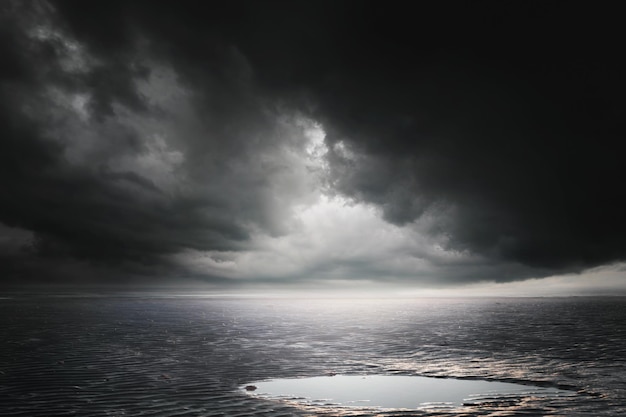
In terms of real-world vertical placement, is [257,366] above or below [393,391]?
above

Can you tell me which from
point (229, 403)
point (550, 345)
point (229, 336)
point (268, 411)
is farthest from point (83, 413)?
point (550, 345)

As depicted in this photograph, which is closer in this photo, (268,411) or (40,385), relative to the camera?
(268,411)

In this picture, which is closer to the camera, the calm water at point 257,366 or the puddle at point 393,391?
the calm water at point 257,366

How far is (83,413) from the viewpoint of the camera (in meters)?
19.9

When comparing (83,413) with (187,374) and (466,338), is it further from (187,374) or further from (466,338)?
(466,338)

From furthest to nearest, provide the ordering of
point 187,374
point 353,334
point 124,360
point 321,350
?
point 353,334
point 321,350
point 124,360
point 187,374

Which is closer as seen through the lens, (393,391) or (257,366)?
(393,391)

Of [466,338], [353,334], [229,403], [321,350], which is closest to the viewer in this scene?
[229,403]

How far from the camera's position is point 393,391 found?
2492 centimetres

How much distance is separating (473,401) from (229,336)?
37.2 meters

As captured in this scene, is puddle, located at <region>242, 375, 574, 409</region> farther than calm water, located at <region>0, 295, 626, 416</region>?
Yes

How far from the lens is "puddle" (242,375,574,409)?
73.4 feet

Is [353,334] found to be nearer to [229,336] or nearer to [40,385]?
[229,336]

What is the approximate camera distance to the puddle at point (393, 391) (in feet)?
73.4
